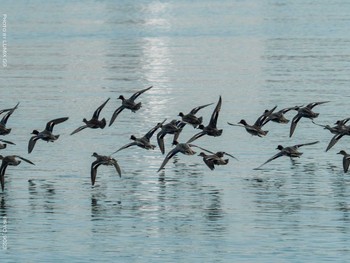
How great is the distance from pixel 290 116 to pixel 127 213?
2331 centimetres

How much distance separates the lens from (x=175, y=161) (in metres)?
45.4

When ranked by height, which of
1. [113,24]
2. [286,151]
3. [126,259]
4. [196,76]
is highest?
[113,24]

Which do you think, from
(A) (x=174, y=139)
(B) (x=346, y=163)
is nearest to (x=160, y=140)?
(A) (x=174, y=139)

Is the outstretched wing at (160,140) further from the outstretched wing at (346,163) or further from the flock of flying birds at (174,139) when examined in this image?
the outstretched wing at (346,163)

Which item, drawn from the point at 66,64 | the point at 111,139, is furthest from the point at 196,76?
the point at 111,139

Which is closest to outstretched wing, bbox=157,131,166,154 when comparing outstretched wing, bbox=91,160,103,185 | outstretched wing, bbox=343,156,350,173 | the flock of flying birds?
the flock of flying birds

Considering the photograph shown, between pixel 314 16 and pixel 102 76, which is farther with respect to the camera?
pixel 314 16

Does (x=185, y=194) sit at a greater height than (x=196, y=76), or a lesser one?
lesser

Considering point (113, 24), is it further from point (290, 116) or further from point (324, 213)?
point (324, 213)

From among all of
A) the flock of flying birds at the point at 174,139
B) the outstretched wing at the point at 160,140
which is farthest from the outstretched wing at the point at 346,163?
the outstretched wing at the point at 160,140

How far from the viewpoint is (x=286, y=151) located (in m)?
42.1

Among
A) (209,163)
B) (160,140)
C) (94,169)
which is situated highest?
(160,140)

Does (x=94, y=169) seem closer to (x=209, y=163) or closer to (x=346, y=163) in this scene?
(x=209, y=163)

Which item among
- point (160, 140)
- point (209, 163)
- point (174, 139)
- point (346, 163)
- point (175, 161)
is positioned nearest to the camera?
point (209, 163)
